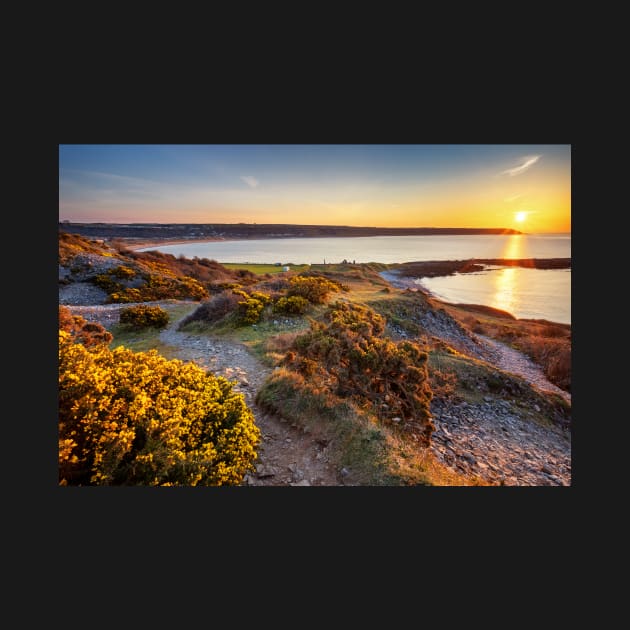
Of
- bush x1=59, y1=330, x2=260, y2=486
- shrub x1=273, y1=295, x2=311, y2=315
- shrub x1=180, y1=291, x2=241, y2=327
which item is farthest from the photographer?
shrub x1=273, y1=295, x2=311, y2=315

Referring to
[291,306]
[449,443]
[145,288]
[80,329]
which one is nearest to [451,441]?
[449,443]

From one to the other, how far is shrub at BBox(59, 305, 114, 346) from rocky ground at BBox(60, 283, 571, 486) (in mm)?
2149

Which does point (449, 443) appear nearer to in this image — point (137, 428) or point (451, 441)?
point (451, 441)

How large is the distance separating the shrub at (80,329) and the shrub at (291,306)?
7.10m

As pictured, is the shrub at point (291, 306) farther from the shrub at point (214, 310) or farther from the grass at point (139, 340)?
the grass at point (139, 340)

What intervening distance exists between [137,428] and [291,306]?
344 inches

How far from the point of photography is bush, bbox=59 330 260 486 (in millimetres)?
2689

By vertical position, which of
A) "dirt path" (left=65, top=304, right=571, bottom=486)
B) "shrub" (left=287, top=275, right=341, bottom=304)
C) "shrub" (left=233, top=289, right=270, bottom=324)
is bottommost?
"dirt path" (left=65, top=304, right=571, bottom=486)

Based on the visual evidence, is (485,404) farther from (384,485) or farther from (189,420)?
(189,420)

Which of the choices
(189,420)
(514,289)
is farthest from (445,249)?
(189,420)

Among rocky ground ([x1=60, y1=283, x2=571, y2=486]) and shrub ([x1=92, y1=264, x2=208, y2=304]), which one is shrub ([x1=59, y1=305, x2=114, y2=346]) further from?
shrub ([x1=92, y1=264, x2=208, y2=304])

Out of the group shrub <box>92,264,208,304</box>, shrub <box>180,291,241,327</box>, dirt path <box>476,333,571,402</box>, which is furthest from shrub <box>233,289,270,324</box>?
dirt path <box>476,333,571,402</box>

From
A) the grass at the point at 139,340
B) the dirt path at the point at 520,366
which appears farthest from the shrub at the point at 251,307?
the dirt path at the point at 520,366

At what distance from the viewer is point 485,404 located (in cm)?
728
